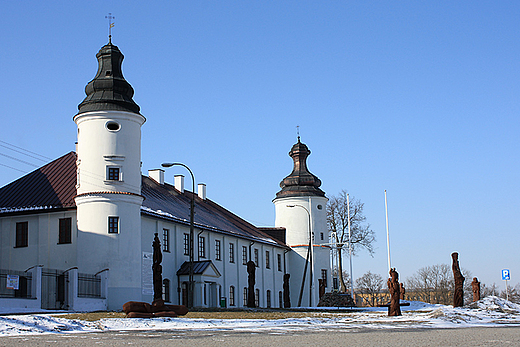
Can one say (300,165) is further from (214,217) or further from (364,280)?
(364,280)

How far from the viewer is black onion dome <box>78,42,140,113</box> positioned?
1414 inches

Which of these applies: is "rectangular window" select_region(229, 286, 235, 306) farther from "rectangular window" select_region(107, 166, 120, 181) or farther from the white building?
"rectangular window" select_region(107, 166, 120, 181)

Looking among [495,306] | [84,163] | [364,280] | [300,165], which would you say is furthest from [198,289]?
[364,280]

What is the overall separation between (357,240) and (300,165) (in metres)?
9.64

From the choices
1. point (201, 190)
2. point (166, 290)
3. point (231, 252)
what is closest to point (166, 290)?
point (166, 290)

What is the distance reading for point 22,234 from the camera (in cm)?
3681

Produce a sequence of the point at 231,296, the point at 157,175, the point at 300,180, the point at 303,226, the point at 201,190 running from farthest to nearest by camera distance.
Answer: the point at 300,180, the point at 303,226, the point at 201,190, the point at 157,175, the point at 231,296

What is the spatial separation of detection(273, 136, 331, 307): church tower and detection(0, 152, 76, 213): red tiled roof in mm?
24363

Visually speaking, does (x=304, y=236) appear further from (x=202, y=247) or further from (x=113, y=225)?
(x=113, y=225)

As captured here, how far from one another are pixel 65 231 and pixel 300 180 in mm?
30605

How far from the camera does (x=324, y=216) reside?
62.3 meters

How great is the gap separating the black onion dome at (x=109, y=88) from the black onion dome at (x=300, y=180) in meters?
27.9

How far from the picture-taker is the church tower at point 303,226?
59969 mm

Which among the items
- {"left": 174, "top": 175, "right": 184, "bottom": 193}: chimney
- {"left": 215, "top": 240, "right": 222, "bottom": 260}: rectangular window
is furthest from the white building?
{"left": 174, "top": 175, "right": 184, "bottom": 193}: chimney
